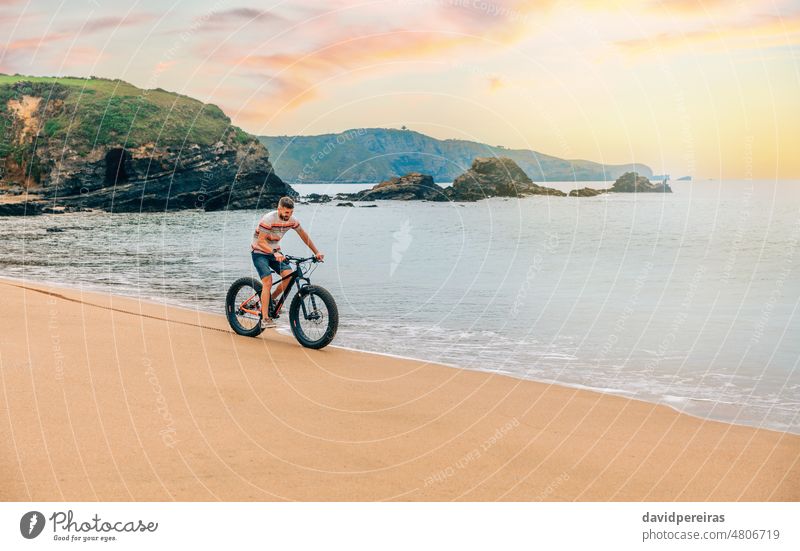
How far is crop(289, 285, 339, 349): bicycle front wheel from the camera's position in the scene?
13.7 metres

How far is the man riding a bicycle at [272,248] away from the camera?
1341 cm

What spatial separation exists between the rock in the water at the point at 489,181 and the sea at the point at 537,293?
23.3 m

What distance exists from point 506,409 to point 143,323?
318 inches

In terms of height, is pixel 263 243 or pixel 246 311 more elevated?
pixel 263 243

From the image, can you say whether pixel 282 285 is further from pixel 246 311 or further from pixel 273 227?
pixel 273 227

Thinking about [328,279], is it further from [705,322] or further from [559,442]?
[559,442]

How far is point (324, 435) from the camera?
8477 millimetres

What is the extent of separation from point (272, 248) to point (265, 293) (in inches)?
33.2

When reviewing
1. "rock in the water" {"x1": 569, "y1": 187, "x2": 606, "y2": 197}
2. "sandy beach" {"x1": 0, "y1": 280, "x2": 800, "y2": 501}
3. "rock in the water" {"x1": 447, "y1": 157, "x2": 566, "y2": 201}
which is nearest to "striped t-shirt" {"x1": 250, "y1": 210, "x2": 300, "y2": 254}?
"sandy beach" {"x1": 0, "y1": 280, "x2": 800, "y2": 501}

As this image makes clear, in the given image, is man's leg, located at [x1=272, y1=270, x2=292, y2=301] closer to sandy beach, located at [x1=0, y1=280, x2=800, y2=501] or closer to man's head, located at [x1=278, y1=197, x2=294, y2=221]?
man's head, located at [x1=278, y1=197, x2=294, y2=221]

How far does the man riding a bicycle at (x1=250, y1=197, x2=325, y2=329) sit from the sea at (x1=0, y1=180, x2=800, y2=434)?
6.88 ft

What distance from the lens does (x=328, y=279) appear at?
27.9 meters

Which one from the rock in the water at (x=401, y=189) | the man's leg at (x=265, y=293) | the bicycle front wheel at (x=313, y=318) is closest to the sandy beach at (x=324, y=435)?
the bicycle front wheel at (x=313, y=318)

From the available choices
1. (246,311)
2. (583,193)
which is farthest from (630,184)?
(246,311)
